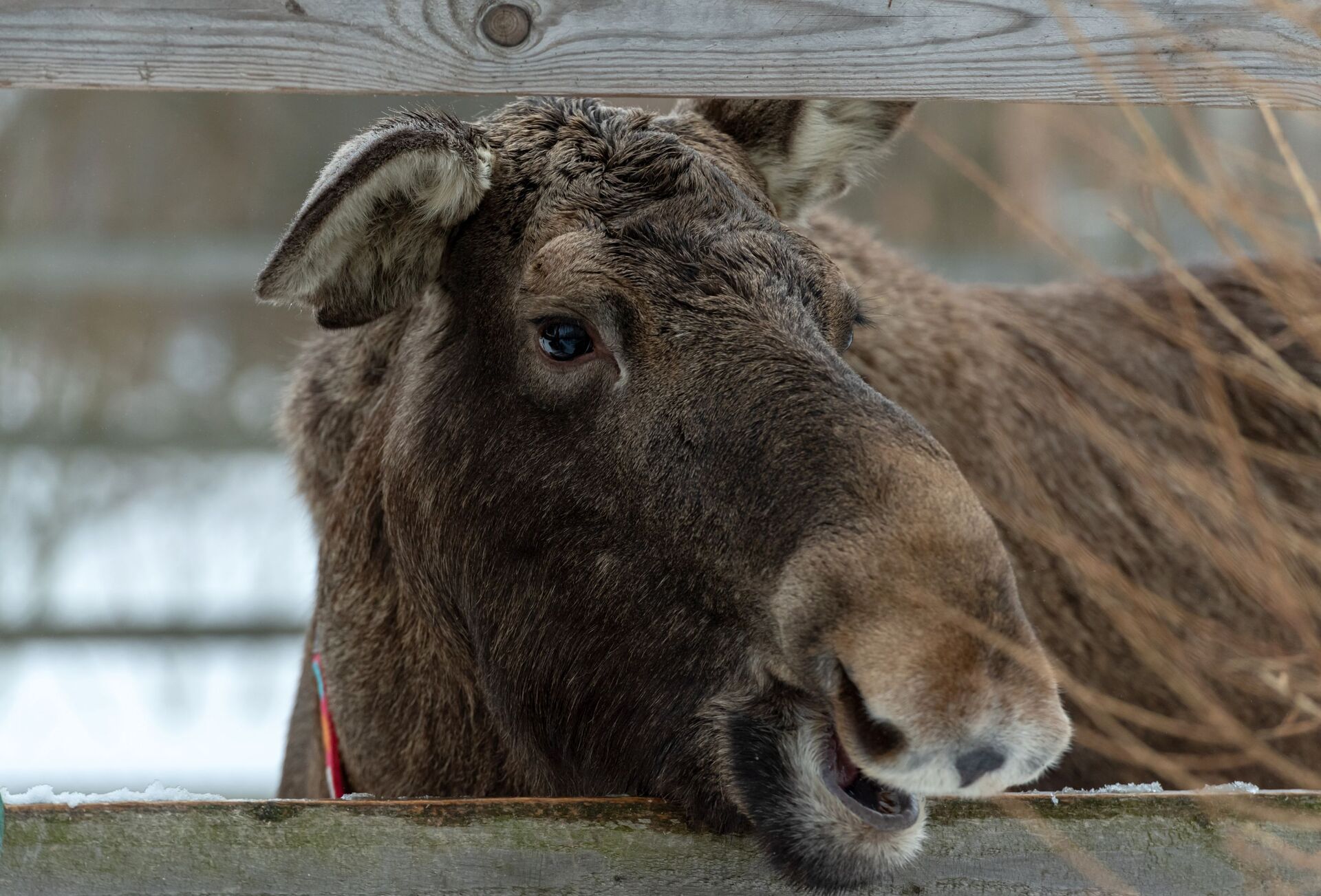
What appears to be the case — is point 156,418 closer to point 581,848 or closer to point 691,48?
point 691,48

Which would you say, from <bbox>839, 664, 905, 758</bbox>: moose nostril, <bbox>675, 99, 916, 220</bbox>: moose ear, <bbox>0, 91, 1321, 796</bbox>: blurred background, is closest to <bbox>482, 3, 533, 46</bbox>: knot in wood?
<bbox>675, 99, 916, 220</bbox>: moose ear

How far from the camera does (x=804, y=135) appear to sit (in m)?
3.32

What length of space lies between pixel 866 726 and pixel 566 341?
3.16 ft

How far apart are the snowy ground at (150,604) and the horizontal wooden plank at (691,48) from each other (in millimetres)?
7063

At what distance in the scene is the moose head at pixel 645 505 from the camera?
6.81ft

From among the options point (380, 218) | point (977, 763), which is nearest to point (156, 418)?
point (380, 218)

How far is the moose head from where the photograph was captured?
207 cm

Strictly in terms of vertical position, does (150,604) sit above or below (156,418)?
below

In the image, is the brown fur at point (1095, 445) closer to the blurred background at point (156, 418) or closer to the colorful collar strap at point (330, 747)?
the colorful collar strap at point (330, 747)

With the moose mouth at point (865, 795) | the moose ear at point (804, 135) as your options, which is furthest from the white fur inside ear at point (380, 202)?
the moose mouth at point (865, 795)

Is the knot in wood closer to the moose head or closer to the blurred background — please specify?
the moose head

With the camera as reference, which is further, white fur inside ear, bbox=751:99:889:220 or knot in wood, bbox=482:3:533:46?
white fur inside ear, bbox=751:99:889:220

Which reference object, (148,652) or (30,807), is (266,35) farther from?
(148,652)

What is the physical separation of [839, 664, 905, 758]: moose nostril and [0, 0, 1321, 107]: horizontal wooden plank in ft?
3.79
